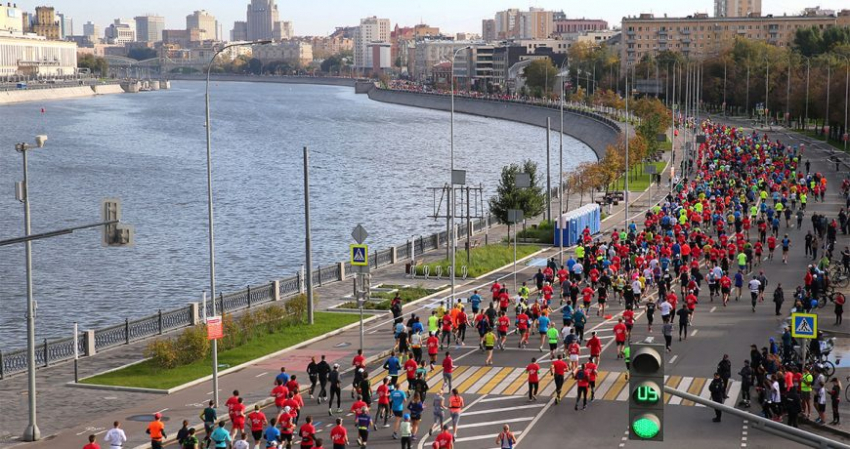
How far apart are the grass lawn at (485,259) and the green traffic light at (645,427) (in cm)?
3535

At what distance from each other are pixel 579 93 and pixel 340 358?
15987 cm

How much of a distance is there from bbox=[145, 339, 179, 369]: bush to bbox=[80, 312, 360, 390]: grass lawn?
19 centimetres

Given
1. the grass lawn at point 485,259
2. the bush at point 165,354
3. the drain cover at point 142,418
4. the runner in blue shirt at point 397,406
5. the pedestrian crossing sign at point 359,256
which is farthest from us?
the grass lawn at point 485,259

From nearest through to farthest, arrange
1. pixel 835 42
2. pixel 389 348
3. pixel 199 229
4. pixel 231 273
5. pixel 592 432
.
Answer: pixel 592 432, pixel 389 348, pixel 231 273, pixel 199 229, pixel 835 42

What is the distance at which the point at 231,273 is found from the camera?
2388 inches

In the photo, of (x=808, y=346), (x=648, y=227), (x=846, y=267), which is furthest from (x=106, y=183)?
(x=808, y=346)

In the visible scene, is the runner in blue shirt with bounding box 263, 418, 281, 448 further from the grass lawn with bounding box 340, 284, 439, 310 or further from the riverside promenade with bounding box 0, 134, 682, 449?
the grass lawn with bounding box 340, 284, 439, 310

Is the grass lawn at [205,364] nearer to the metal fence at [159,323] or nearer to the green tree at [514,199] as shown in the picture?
the metal fence at [159,323]

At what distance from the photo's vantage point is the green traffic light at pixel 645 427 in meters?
10.9

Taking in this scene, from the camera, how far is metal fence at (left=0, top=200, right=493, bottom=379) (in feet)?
106

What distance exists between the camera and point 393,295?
4156 cm

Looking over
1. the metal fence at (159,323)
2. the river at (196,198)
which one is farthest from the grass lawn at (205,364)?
the river at (196,198)

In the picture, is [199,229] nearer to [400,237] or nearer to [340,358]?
[400,237]

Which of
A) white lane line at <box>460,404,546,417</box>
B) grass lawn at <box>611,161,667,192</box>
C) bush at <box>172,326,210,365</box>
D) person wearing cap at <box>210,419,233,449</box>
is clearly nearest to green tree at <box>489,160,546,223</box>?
grass lawn at <box>611,161,667,192</box>
